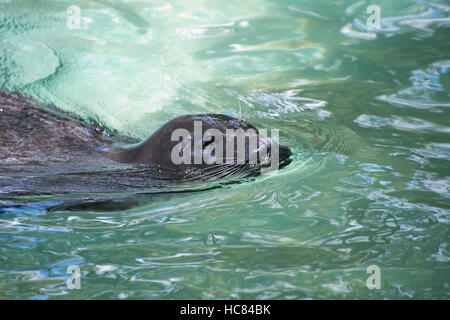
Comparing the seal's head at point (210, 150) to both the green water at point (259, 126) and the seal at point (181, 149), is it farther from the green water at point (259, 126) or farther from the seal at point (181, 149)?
the green water at point (259, 126)

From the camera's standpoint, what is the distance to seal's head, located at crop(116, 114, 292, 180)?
12.5ft

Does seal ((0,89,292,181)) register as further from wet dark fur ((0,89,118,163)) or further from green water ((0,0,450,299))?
green water ((0,0,450,299))

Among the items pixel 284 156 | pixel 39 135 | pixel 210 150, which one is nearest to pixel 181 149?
pixel 210 150

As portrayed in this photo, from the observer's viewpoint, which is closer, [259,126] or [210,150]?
→ [210,150]

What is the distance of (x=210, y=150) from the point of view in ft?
12.6

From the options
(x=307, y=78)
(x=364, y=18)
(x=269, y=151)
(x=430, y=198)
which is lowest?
(x=430, y=198)

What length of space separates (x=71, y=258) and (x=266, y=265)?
1.00 m

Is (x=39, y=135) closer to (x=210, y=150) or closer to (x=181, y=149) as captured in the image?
(x=181, y=149)

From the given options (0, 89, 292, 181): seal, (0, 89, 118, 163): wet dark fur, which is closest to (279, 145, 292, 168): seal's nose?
(0, 89, 292, 181): seal

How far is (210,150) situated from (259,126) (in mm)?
1520

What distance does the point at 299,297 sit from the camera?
249 centimetres

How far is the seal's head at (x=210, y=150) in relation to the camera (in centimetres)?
382

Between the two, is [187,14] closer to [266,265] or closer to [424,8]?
[424,8]
